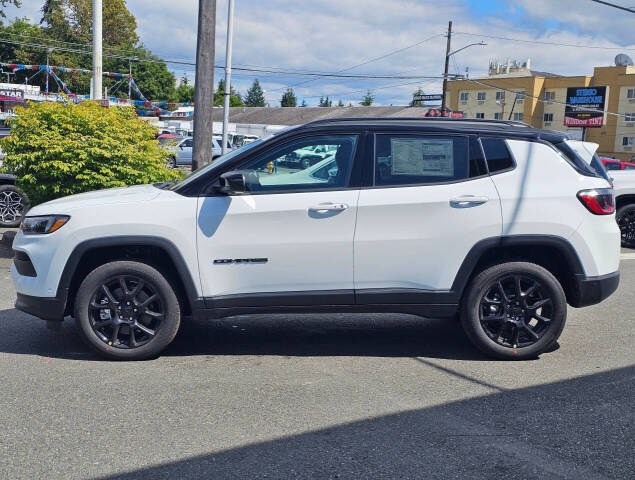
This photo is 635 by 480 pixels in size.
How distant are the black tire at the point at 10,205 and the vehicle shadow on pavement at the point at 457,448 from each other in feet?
28.3

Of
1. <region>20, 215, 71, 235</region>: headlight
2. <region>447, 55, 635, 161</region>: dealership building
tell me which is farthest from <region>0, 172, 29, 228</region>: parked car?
<region>447, 55, 635, 161</region>: dealership building

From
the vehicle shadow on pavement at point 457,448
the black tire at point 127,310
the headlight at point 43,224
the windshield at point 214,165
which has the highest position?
the windshield at point 214,165

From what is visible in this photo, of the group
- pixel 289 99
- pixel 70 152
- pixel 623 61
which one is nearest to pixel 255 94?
pixel 289 99

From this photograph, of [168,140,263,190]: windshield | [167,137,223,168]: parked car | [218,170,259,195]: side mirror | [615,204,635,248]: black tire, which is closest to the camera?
[218,170,259,195]: side mirror

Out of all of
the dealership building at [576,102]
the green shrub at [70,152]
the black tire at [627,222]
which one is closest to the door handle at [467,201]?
the green shrub at [70,152]

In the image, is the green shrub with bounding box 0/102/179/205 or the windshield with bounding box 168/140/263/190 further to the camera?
the green shrub with bounding box 0/102/179/205

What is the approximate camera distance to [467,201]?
18.2 ft

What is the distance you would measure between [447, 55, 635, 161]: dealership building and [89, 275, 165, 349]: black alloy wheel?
61.7 meters

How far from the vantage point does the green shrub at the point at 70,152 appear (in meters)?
9.53

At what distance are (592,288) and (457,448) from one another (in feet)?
7.38

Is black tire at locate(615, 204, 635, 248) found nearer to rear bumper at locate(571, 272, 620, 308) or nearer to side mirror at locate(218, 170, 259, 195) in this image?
rear bumper at locate(571, 272, 620, 308)

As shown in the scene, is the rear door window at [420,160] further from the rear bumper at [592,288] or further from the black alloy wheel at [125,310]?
the black alloy wheel at [125,310]

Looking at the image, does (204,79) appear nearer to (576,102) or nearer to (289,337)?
(289,337)

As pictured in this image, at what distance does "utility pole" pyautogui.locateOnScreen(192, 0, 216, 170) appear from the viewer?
461 inches
